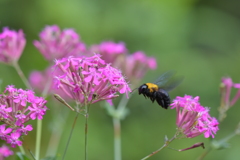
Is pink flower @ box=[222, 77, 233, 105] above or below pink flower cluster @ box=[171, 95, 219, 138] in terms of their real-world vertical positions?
above

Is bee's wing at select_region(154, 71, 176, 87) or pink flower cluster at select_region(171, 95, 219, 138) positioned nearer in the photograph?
pink flower cluster at select_region(171, 95, 219, 138)

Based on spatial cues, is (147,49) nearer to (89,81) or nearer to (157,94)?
(157,94)

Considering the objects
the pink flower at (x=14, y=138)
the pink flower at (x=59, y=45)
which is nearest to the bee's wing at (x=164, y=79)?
the pink flower at (x=59, y=45)

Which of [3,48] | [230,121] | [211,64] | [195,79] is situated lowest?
[3,48]

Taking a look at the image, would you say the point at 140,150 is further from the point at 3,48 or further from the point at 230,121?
the point at 3,48

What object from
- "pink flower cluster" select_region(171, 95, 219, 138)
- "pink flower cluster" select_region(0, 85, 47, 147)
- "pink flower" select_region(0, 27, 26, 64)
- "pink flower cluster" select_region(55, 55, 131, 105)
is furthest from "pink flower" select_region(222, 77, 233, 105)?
"pink flower" select_region(0, 27, 26, 64)

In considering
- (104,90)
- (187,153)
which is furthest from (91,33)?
(104,90)

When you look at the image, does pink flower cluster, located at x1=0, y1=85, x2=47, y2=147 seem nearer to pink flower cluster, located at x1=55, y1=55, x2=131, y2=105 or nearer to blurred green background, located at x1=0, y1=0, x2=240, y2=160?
pink flower cluster, located at x1=55, y1=55, x2=131, y2=105
